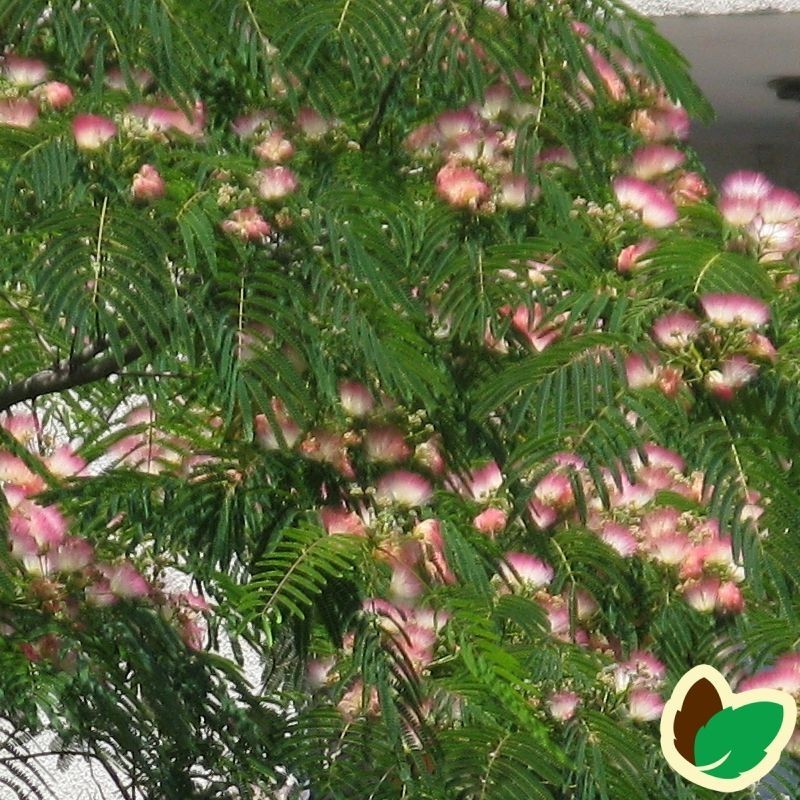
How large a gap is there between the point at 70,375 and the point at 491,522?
1.78ft

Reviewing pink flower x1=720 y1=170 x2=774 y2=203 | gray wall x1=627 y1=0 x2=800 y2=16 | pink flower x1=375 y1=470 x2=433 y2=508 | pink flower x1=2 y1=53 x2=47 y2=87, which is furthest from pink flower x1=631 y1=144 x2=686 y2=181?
gray wall x1=627 y1=0 x2=800 y2=16

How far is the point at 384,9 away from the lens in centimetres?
180

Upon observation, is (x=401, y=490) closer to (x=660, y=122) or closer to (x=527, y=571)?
(x=527, y=571)

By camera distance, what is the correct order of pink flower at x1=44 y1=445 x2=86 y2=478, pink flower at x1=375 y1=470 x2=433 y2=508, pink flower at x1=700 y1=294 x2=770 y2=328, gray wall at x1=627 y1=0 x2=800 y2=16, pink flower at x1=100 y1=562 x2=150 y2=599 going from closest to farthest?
1. pink flower at x1=700 y1=294 x2=770 y2=328
2. pink flower at x1=375 y1=470 x2=433 y2=508
3. pink flower at x1=100 y1=562 x2=150 y2=599
4. pink flower at x1=44 y1=445 x2=86 y2=478
5. gray wall at x1=627 y1=0 x2=800 y2=16

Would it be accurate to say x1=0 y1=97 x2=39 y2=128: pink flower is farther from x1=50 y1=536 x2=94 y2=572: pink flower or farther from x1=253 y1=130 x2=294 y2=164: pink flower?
x1=50 y1=536 x2=94 y2=572: pink flower

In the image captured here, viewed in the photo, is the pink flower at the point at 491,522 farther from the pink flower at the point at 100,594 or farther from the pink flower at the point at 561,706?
the pink flower at the point at 100,594

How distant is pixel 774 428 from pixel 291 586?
0.54 metres

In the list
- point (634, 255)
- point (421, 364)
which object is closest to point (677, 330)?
point (634, 255)

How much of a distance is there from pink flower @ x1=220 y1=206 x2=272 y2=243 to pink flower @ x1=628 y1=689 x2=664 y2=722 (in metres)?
Answer: 0.66

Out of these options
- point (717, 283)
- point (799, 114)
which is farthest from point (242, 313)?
point (799, 114)

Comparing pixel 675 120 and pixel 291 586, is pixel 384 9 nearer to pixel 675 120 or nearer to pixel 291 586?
pixel 675 120

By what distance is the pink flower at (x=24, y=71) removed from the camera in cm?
185

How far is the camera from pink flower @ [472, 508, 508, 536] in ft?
6.04

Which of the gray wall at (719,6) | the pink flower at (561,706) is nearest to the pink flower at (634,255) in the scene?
the pink flower at (561,706)
